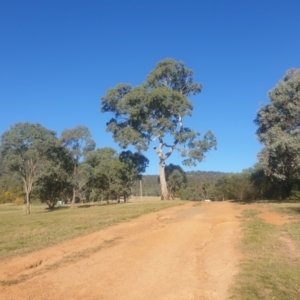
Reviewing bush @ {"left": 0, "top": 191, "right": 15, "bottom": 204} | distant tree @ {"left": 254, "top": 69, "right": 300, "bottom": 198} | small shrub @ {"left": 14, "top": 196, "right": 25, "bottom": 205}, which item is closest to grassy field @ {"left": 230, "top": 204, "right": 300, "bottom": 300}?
distant tree @ {"left": 254, "top": 69, "right": 300, "bottom": 198}

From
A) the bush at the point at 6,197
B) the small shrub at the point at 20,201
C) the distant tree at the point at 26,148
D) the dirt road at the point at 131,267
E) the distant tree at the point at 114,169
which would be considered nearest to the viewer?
the dirt road at the point at 131,267

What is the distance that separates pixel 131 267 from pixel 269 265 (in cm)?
308

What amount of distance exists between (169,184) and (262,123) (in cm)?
1910

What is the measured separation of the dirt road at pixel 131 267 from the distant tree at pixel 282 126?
10.2 metres

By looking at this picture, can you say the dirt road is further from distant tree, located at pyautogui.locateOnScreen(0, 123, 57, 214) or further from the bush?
the bush

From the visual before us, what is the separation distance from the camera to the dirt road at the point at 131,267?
6.14 meters

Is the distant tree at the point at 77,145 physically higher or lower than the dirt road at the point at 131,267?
higher

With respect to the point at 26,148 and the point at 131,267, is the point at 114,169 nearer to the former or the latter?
the point at 26,148

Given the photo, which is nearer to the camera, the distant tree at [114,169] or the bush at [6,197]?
the distant tree at [114,169]

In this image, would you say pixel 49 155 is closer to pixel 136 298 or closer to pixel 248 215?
pixel 248 215

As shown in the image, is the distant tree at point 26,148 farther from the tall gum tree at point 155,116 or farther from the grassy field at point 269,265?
the grassy field at point 269,265

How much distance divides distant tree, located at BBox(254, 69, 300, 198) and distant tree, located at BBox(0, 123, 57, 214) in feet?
65.9

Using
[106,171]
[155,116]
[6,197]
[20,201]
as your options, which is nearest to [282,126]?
[155,116]

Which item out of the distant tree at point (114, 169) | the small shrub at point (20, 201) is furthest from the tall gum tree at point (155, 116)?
the small shrub at point (20, 201)
